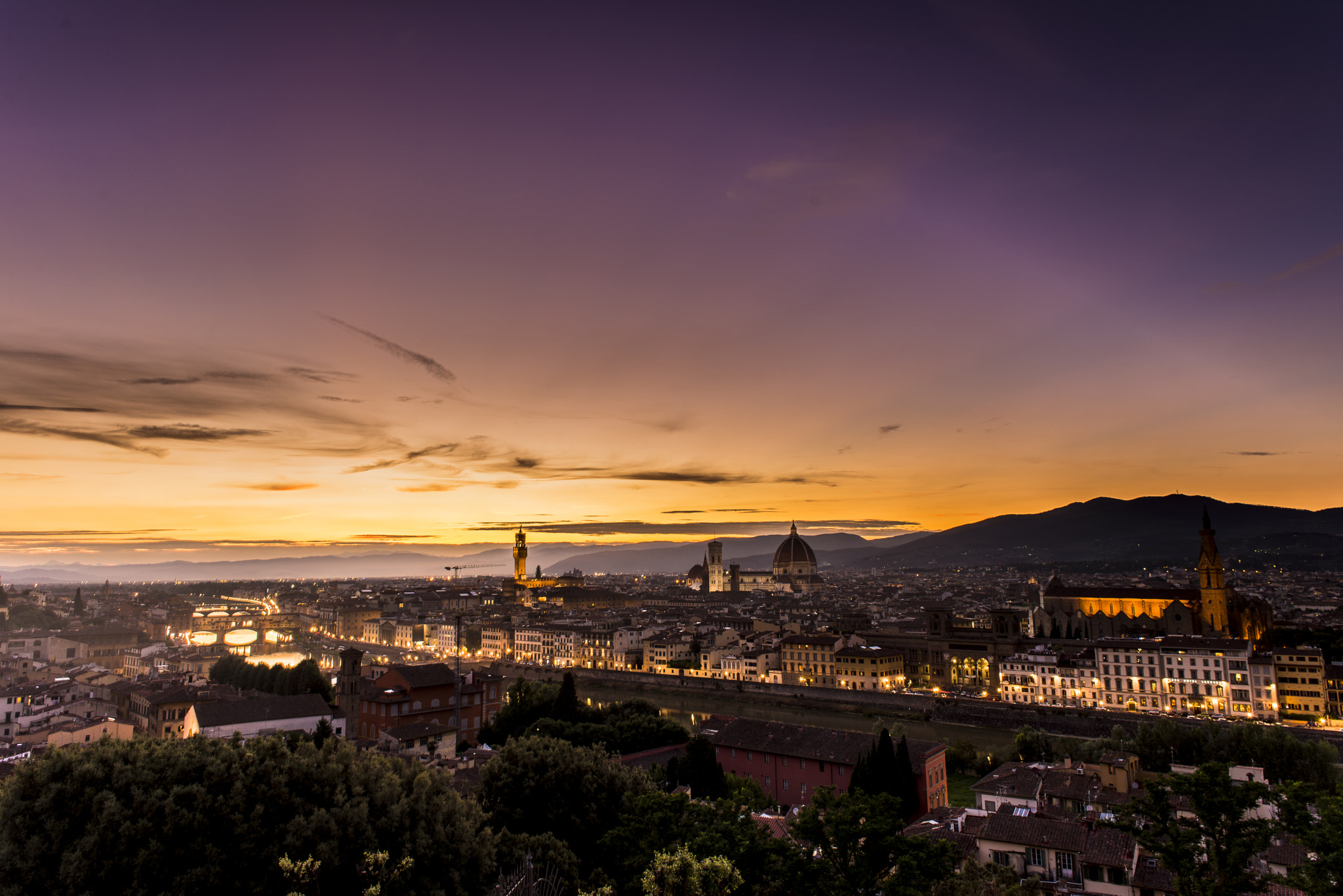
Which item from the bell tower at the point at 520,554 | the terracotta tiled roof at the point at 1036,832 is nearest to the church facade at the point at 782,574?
the bell tower at the point at 520,554

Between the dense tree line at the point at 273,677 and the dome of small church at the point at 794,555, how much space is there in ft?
485

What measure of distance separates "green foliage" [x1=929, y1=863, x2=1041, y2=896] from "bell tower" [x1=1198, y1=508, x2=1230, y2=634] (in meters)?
57.1

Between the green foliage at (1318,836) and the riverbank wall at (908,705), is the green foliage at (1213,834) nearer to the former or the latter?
the green foliage at (1318,836)

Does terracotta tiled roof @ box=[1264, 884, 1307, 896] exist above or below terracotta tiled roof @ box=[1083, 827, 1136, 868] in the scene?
below

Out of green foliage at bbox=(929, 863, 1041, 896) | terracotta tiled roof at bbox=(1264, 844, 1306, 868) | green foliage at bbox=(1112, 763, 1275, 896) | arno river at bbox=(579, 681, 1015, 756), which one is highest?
green foliage at bbox=(1112, 763, 1275, 896)

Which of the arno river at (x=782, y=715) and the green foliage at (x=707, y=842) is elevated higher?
the green foliage at (x=707, y=842)

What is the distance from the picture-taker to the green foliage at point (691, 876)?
1060 centimetres

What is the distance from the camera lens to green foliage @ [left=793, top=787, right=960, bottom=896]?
1152 cm

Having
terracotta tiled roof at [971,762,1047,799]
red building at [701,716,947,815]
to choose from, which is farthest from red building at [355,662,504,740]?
terracotta tiled roof at [971,762,1047,799]

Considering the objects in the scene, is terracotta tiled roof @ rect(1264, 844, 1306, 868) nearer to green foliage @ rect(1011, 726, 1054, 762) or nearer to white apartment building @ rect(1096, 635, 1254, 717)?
green foliage @ rect(1011, 726, 1054, 762)

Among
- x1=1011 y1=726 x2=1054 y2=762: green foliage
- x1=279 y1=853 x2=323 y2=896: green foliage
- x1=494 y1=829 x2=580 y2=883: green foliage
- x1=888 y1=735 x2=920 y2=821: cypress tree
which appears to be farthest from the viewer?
x1=1011 y1=726 x2=1054 y2=762: green foliage

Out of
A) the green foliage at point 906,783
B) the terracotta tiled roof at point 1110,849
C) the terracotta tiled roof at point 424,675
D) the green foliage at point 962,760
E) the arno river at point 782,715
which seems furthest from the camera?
the arno river at point 782,715

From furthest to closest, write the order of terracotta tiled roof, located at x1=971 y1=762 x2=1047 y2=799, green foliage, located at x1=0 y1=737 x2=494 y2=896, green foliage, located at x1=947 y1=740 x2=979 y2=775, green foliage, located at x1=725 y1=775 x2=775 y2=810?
green foliage, located at x1=947 y1=740 x2=979 y2=775 → terracotta tiled roof, located at x1=971 y1=762 x2=1047 y2=799 → green foliage, located at x1=725 y1=775 x2=775 y2=810 → green foliage, located at x1=0 y1=737 x2=494 y2=896

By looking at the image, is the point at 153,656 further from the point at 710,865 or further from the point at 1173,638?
the point at 1173,638
